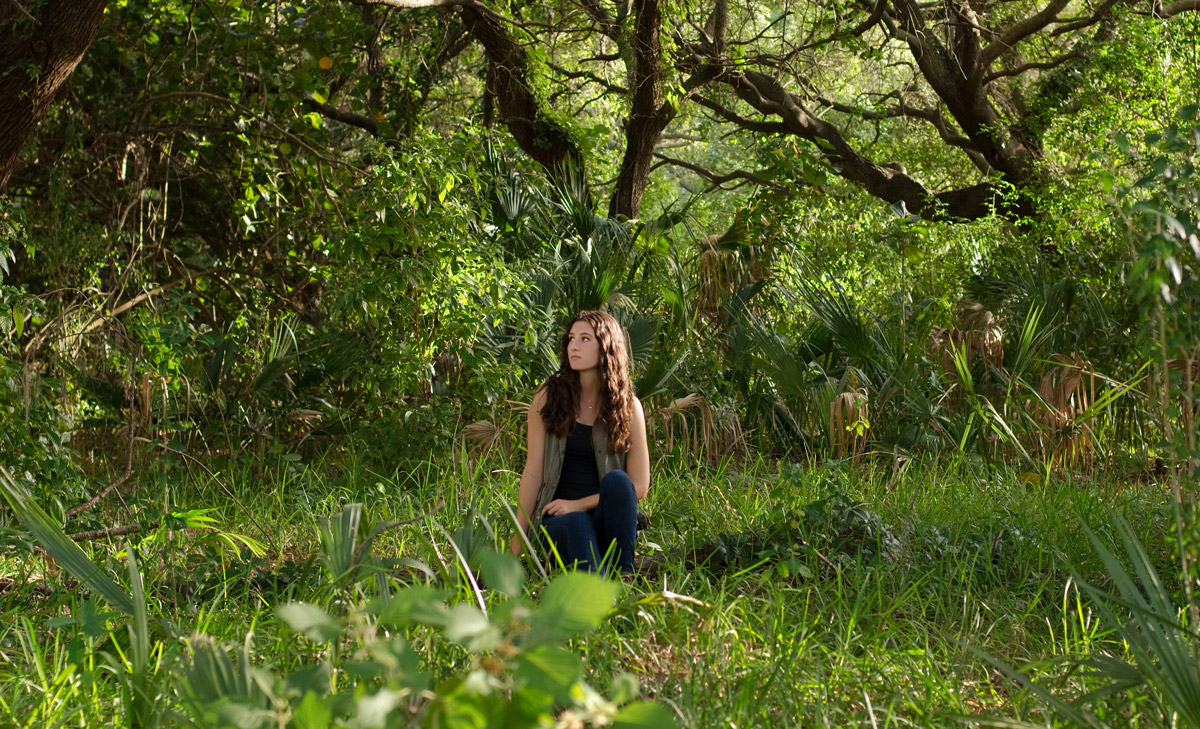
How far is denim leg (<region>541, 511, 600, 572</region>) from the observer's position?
3.42 meters

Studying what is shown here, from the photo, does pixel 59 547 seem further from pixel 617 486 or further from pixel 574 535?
pixel 617 486

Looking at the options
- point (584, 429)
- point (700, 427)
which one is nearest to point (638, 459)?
point (584, 429)

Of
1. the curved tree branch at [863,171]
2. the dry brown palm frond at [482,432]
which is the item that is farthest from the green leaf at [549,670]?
the curved tree branch at [863,171]

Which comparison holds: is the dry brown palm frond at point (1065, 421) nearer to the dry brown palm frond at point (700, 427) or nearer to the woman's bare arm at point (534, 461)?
the dry brown palm frond at point (700, 427)

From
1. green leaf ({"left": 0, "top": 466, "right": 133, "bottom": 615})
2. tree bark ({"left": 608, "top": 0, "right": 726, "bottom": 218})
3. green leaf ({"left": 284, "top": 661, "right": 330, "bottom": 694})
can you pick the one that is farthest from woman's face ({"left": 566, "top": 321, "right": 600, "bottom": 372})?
tree bark ({"left": 608, "top": 0, "right": 726, "bottom": 218})

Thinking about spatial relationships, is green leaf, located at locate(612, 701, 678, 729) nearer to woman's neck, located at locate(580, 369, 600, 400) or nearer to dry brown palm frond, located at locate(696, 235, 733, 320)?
woman's neck, located at locate(580, 369, 600, 400)

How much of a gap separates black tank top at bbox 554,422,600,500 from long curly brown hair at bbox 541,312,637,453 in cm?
6

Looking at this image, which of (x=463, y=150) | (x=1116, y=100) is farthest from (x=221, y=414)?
(x=1116, y=100)

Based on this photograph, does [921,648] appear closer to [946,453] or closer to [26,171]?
[946,453]

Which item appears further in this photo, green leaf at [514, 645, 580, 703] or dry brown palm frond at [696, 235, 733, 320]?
dry brown palm frond at [696, 235, 733, 320]

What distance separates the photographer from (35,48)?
4.75m

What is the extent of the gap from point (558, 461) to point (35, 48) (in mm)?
3197

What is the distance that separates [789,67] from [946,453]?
3.88 metres

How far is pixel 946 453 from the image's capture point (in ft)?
19.1
